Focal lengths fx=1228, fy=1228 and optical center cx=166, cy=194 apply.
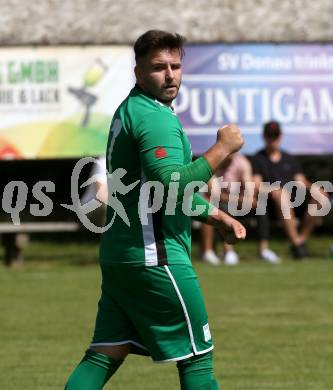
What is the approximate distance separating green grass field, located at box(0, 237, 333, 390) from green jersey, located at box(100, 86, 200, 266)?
2.57 meters

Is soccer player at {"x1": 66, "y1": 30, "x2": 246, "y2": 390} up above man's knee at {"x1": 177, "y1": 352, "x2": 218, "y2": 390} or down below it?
above

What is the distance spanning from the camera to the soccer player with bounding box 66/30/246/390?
5250mm

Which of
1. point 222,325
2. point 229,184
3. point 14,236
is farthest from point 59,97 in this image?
point 222,325

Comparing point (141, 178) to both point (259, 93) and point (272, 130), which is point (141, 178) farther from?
point (259, 93)

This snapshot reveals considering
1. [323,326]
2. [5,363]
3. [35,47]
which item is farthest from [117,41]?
[5,363]

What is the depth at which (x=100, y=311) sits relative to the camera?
223 inches

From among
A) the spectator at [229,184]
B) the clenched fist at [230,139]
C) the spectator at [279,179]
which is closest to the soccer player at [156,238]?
the clenched fist at [230,139]

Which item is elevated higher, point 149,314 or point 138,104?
point 138,104

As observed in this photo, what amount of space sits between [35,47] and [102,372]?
39.8 ft

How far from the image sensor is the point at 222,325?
10734mm

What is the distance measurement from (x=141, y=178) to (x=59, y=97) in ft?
39.5

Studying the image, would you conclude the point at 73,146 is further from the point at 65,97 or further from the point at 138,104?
the point at 138,104

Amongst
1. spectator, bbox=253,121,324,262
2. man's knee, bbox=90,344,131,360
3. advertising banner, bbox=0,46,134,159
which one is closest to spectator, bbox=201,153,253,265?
spectator, bbox=253,121,324,262

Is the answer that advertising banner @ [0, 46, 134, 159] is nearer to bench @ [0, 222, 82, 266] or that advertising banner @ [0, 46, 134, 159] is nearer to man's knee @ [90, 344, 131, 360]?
Result: bench @ [0, 222, 82, 266]
